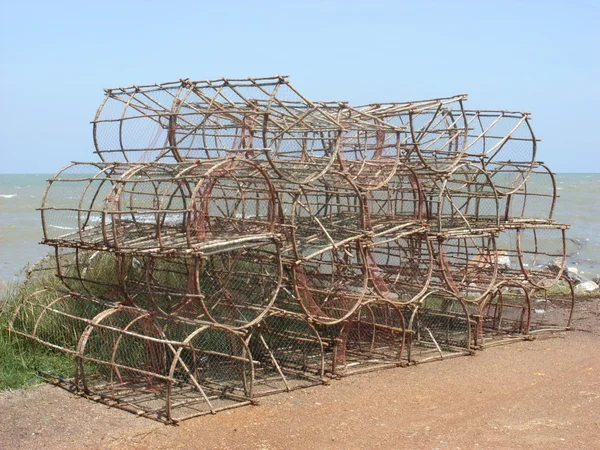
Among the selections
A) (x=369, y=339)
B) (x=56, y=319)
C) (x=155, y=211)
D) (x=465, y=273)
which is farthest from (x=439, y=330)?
(x=155, y=211)

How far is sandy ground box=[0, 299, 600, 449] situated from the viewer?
6.48 metres

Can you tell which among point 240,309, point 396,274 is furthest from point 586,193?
point 240,309

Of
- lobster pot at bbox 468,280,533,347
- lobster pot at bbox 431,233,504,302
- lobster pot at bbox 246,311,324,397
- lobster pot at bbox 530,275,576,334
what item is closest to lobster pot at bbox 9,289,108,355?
lobster pot at bbox 246,311,324,397

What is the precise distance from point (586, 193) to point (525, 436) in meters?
40.4

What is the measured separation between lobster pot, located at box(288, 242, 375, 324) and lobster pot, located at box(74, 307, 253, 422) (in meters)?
0.85

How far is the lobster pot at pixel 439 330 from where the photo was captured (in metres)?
9.55

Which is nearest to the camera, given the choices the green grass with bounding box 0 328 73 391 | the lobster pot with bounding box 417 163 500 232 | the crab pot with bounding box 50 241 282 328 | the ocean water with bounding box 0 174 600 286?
the green grass with bounding box 0 328 73 391

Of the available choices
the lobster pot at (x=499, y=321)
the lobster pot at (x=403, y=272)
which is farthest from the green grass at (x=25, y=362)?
the lobster pot at (x=499, y=321)

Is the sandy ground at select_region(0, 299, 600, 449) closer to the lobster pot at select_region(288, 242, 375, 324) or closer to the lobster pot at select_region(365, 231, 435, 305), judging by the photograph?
the lobster pot at select_region(288, 242, 375, 324)

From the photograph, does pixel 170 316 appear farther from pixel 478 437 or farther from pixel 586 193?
pixel 586 193

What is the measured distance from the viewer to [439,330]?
417 inches

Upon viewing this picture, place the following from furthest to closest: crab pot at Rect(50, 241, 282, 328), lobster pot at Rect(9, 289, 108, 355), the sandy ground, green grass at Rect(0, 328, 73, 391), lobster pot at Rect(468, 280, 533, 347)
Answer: lobster pot at Rect(468, 280, 533, 347), lobster pot at Rect(9, 289, 108, 355), crab pot at Rect(50, 241, 282, 328), green grass at Rect(0, 328, 73, 391), the sandy ground

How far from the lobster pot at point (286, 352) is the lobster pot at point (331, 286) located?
9.2 inches

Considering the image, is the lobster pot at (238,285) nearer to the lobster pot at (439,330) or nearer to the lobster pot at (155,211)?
the lobster pot at (155,211)
